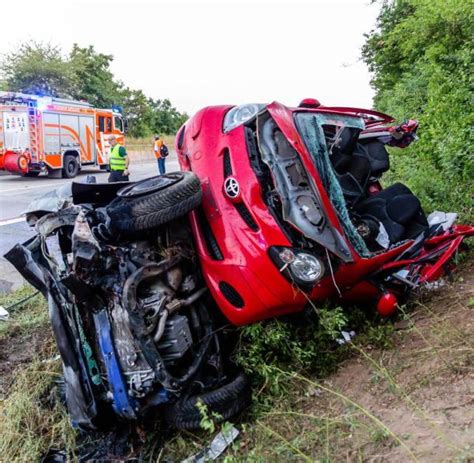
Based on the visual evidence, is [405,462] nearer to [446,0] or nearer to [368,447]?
[368,447]

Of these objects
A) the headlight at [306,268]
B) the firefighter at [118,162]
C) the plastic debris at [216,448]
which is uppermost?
the firefighter at [118,162]

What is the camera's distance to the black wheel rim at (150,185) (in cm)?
258

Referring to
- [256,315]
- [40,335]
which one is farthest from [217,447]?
[40,335]

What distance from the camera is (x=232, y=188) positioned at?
8.75 feet

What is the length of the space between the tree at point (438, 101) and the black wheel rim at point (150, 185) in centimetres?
297

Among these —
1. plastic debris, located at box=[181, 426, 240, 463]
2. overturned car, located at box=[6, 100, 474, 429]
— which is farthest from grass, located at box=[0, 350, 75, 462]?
plastic debris, located at box=[181, 426, 240, 463]

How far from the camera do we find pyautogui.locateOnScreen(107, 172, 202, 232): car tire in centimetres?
245

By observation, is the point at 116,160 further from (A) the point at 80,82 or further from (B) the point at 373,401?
(A) the point at 80,82

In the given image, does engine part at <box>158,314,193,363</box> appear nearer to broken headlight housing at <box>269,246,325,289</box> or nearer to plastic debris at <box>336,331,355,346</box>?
broken headlight housing at <box>269,246,325,289</box>

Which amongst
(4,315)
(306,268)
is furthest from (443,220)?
(4,315)

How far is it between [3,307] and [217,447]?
2.85m

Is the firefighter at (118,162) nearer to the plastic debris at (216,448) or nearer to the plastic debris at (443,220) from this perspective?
the plastic debris at (443,220)

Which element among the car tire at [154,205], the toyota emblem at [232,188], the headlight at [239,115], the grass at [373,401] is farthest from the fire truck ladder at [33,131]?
the grass at [373,401]

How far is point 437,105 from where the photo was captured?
5.88 m
